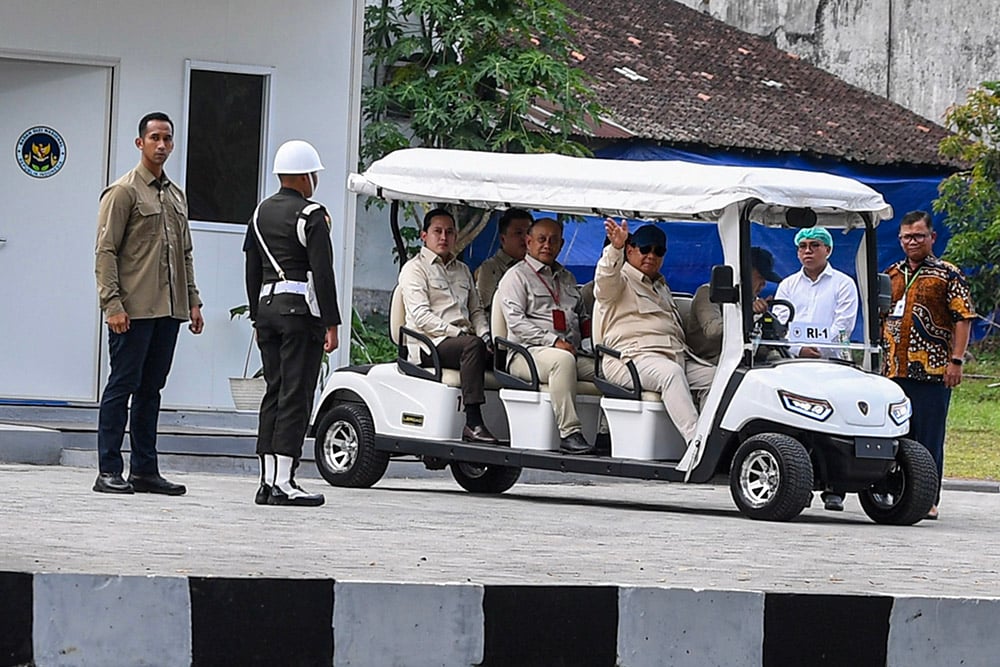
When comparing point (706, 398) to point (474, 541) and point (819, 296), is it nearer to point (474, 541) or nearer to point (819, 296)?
point (819, 296)

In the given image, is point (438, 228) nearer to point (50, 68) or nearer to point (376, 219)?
point (50, 68)

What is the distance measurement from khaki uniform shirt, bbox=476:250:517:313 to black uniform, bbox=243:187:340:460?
2824 millimetres

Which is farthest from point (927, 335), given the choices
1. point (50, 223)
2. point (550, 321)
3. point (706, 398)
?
point (50, 223)

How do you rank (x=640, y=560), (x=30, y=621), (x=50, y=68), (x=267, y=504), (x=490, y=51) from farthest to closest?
(x=490, y=51) < (x=50, y=68) < (x=267, y=504) < (x=640, y=560) < (x=30, y=621)

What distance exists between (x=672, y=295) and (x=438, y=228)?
5.02 feet

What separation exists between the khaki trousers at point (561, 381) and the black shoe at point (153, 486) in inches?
92.2

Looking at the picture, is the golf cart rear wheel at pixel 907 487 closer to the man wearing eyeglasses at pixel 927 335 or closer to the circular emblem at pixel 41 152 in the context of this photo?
→ the man wearing eyeglasses at pixel 927 335

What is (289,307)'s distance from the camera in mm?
10656

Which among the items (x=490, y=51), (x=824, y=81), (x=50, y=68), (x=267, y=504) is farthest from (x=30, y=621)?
(x=824, y=81)

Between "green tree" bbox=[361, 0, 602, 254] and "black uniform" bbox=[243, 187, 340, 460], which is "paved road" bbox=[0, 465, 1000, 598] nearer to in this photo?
"black uniform" bbox=[243, 187, 340, 460]

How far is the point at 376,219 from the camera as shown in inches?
944

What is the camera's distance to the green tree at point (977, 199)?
93.0ft

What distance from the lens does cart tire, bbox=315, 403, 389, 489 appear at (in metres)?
13.0

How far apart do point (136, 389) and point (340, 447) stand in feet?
8.38
